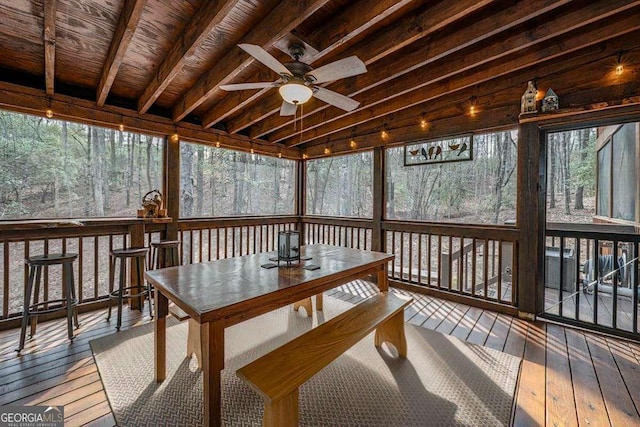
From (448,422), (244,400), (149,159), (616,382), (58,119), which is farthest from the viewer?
(149,159)

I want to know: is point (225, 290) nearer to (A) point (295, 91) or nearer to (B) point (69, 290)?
(A) point (295, 91)

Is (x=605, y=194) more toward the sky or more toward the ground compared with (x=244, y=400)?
more toward the sky

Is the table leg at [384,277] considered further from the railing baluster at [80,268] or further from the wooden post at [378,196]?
the railing baluster at [80,268]

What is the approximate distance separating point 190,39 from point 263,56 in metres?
0.79

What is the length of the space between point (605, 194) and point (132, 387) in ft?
15.5

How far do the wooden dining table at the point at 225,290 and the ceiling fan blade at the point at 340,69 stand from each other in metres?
1.51

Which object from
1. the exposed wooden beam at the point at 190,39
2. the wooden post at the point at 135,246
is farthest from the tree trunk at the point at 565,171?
→ the wooden post at the point at 135,246

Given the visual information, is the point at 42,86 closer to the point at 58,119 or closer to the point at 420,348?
the point at 58,119

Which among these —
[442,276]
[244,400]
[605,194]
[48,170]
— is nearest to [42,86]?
[48,170]

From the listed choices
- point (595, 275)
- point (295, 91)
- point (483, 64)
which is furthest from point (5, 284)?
point (595, 275)

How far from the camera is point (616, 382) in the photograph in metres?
2.21

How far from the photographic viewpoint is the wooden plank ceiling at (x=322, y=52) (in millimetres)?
2205

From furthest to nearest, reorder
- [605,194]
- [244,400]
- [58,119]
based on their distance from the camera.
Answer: [58,119] → [605,194] → [244,400]

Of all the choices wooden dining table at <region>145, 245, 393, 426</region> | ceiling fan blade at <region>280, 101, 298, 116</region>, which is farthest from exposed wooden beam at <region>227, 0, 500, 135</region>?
wooden dining table at <region>145, 245, 393, 426</region>
